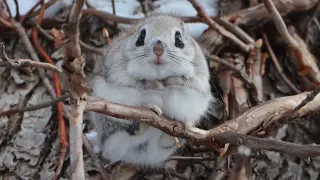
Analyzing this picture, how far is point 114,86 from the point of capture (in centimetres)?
172

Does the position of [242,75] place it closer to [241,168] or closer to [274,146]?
[274,146]

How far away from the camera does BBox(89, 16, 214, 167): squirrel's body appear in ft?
5.46

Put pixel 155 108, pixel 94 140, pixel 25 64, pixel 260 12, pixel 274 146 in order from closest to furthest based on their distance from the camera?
pixel 25 64 → pixel 274 146 → pixel 155 108 → pixel 94 140 → pixel 260 12

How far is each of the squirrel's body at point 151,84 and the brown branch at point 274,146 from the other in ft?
0.72

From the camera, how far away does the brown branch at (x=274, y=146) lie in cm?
135

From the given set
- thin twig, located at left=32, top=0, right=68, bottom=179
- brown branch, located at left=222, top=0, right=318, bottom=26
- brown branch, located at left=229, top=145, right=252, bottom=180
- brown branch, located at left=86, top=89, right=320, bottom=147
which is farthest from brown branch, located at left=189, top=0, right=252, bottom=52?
brown branch, located at left=229, top=145, right=252, bottom=180

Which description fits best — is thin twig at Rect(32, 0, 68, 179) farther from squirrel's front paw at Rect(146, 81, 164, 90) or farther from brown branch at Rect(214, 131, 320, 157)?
brown branch at Rect(214, 131, 320, 157)

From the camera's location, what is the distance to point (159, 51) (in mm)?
1607

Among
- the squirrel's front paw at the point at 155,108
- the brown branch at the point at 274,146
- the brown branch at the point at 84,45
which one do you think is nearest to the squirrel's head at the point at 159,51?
the squirrel's front paw at the point at 155,108

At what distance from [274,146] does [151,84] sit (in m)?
0.48

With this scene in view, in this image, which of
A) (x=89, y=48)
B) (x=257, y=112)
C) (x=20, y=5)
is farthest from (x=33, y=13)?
(x=257, y=112)

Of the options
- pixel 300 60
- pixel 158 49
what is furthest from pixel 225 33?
pixel 158 49

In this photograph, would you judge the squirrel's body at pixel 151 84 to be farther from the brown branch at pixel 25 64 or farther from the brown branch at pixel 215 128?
the brown branch at pixel 25 64

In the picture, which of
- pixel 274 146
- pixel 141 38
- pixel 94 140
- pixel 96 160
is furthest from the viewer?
pixel 94 140
